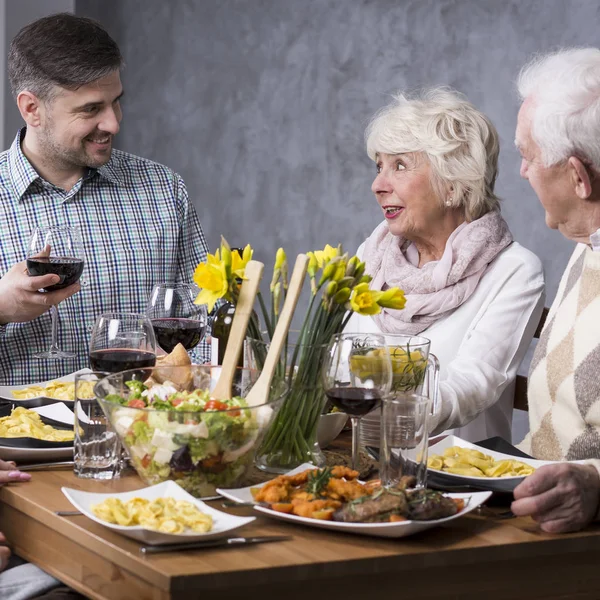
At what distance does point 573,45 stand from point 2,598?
274 centimetres

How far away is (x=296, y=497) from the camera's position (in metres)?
1.45

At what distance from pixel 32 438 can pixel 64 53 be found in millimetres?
1408

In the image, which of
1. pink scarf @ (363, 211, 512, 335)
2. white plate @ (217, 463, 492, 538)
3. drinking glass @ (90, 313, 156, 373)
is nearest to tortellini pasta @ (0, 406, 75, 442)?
drinking glass @ (90, 313, 156, 373)

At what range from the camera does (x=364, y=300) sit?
5.57ft

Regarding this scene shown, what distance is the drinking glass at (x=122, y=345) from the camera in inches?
71.5

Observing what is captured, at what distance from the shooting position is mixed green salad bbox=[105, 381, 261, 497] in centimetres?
149

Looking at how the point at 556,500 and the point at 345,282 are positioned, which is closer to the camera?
the point at 556,500

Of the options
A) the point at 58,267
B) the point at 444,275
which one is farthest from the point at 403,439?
the point at 444,275

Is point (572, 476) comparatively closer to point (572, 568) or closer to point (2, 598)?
point (572, 568)

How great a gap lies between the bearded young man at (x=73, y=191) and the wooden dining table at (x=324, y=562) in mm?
1335

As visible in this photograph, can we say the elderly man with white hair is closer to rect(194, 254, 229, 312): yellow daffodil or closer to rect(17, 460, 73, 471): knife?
rect(194, 254, 229, 312): yellow daffodil

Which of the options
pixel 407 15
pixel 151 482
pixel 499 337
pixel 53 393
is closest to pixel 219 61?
pixel 407 15

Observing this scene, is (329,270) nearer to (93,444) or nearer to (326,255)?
(326,255)

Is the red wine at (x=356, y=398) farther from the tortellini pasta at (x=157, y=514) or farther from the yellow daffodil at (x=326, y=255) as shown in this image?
the tortellini pasta at (x=157, y=514)
